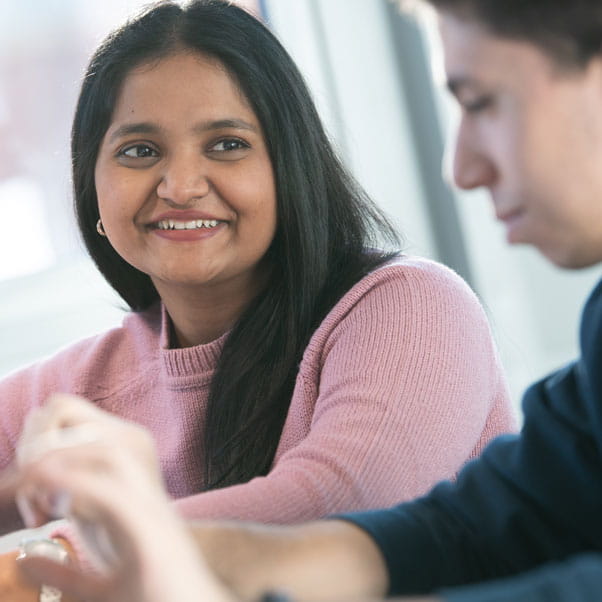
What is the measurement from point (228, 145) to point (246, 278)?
0.69ft

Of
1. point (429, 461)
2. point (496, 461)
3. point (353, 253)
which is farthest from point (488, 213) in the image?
point (496, 461)

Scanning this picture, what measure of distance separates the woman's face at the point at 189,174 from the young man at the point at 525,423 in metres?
0.64

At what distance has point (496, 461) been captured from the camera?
111cm

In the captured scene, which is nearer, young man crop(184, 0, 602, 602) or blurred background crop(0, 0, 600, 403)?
young man crop(184, 0, 602, 602)

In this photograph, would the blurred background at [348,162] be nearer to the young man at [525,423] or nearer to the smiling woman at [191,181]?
the smiling woman at [191,181]

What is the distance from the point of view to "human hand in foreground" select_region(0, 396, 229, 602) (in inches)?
29.2

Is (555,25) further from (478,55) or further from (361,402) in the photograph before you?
(361,402)

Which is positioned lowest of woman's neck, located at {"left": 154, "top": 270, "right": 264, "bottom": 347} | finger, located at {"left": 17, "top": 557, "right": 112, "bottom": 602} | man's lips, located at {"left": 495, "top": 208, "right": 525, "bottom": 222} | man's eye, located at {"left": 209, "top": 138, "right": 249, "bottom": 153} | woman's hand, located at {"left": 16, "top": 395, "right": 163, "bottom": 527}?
finger, located at {"left": 17, "top": 557, "right": 112, "bottom": 602}

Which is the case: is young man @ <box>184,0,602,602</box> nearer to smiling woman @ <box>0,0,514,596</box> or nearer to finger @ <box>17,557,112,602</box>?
finger @ <box>17,557,112,602</box>

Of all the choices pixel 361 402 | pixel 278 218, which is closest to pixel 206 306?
pixel 278 218

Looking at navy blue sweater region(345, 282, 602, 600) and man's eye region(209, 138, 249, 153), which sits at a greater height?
man's eye region(209, 138, 249, 153)

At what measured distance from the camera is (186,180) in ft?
5.38

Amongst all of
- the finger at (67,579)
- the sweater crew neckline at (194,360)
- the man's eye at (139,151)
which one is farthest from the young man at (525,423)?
the man's eye at (139,151)

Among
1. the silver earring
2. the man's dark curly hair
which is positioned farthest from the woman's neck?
the man's dark curly hair
